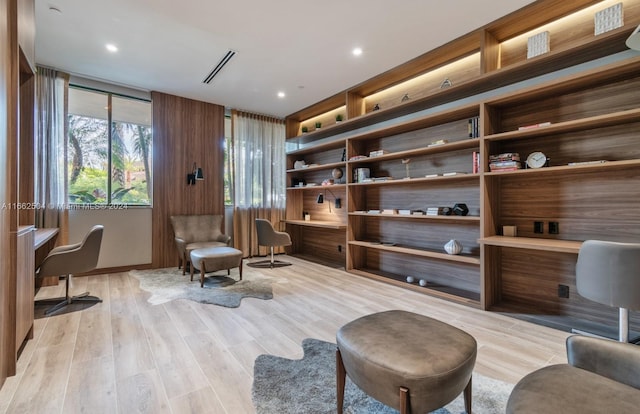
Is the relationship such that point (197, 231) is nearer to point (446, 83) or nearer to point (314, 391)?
point (314, 391)

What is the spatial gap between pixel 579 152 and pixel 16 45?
463 centimetres

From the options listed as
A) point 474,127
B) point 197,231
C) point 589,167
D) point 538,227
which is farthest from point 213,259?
point 589,167

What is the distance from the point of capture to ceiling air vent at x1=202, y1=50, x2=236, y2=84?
12.0 ft

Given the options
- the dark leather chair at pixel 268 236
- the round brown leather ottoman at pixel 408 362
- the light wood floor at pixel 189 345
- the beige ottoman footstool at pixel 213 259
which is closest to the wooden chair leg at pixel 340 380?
the round brown leather ottoman at pixel 408 362

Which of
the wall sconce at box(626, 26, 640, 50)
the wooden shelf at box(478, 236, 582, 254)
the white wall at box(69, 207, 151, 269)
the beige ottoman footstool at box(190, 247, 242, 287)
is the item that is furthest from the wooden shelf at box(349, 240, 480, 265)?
the white wall at box(69, 207, 151, 269)

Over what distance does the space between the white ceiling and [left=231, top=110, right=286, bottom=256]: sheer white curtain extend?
1.33 meters

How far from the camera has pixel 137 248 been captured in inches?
188

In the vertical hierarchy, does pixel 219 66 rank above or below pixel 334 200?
above

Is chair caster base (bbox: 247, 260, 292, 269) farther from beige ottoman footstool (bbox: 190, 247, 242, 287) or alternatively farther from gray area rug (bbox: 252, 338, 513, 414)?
gray area rug (bbox: 252, 338, 513, 414)

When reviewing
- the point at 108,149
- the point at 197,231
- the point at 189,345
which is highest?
the point at 108,149

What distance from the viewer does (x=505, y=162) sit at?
2.98 m

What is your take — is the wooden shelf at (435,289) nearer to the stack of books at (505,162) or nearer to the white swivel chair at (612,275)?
the white swivel chair at (612,275)

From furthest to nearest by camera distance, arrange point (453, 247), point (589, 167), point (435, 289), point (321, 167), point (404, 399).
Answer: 1. point (321, 167)
2. point (435, 289)
3. point (453, 247)
4. point (589, 167)
5. point (404, 399)

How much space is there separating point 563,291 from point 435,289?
4.11 ft
